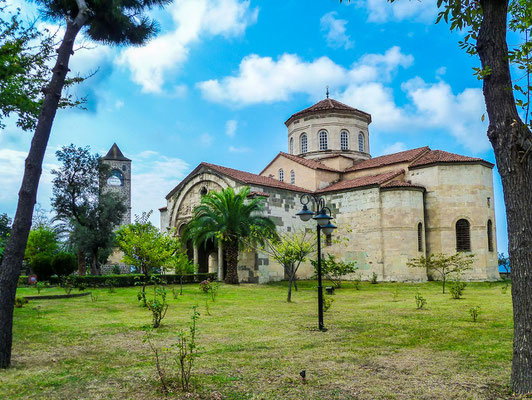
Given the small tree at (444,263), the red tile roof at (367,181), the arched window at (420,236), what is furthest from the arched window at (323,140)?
the small tree at (444,263)

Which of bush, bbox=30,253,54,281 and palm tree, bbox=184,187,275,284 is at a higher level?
palm tree, bbox=184,187,275,284

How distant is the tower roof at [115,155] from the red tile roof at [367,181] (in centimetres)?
3399

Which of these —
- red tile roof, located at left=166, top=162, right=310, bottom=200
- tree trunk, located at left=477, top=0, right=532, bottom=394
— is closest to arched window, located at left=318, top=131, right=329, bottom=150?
red tile roof, located at left=166, top=162, right=310, bottom=200

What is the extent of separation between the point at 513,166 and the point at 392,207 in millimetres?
20131

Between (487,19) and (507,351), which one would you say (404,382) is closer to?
(507,351)

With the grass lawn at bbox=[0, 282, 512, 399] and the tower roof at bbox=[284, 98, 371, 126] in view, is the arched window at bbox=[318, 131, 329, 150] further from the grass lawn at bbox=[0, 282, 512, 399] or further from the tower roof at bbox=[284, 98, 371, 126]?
the grass lawn at bbox=[0, 282, 512, 399]

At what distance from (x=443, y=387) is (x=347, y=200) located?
22.0 m

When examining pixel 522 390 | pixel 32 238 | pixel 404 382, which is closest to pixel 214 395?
pixel 404 382

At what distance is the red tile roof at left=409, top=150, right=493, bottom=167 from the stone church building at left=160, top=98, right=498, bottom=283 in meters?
0.06

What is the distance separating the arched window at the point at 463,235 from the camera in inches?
976

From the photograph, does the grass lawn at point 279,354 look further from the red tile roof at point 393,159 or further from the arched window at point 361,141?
the arched window at point 361,141

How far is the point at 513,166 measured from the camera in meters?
5.37

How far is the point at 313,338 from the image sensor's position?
8898 mm

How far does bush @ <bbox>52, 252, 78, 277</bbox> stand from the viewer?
26.2m
